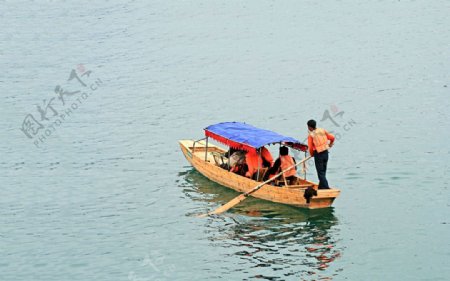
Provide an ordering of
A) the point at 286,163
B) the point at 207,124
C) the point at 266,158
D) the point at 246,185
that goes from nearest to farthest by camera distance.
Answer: the point at 286,163
the point at 246,185
the point at 266,158
the point at 207,124

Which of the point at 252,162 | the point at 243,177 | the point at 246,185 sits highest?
the point at 252,162

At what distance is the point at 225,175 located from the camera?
29031mm

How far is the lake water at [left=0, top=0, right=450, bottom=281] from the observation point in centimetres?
2447

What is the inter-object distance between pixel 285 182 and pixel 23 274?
Answer: 26.9 feet

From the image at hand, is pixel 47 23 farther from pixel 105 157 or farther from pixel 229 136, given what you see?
pixel 229 136

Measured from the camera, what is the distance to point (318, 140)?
26.3m

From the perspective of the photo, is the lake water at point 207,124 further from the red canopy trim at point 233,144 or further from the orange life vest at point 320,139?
the orange life vest at point 320,139

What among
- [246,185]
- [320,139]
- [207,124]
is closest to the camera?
[320,139]

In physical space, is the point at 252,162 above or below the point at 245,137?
below

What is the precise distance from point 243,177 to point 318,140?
303 cm

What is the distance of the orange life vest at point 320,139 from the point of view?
26.2m

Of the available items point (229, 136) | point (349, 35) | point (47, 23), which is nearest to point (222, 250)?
point (229, 136)

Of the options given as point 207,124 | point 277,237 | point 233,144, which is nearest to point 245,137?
point 233,144

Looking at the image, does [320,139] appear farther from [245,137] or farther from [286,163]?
[245,137]
